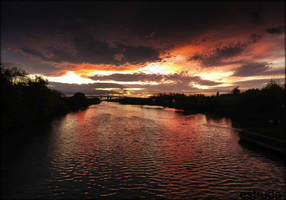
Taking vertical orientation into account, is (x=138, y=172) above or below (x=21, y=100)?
below

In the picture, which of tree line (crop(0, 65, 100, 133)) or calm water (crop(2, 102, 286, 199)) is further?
tree line (crop(0, 65, 100, 133))

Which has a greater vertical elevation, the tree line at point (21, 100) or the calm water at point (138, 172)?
the tree line at point (21, 100)

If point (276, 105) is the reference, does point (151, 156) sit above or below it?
below

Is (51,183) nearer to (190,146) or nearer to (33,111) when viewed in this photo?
(190,146)

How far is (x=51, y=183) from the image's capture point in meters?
17.9

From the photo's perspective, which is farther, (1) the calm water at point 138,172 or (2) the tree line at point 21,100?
(2) the tree line at point 21,100

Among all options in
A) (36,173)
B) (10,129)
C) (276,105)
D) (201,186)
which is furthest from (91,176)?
(276,105)

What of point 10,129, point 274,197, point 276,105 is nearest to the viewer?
point 274,197

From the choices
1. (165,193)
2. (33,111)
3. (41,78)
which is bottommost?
(165,193)

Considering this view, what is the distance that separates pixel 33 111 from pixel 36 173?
49676 millimetres

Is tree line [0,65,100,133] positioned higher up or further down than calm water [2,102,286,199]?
higher up

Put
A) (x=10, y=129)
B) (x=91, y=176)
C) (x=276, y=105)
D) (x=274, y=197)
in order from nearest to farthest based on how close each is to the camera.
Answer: (x=274, y=197) < (x=91, y=176) < (x=10, y=129) < (x=276, y=105)

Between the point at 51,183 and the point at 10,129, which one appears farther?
the point at 10,129

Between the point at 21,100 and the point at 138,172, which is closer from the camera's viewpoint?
the point at 138,172
